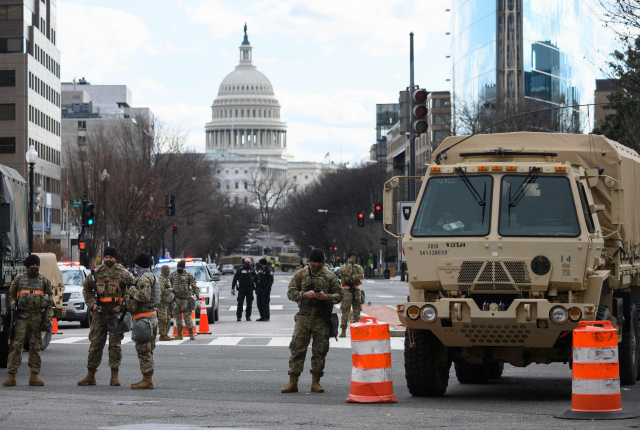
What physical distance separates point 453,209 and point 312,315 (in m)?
2.10

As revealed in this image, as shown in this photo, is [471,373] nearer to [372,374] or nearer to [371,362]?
[372,374]

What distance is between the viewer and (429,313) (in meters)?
11.7

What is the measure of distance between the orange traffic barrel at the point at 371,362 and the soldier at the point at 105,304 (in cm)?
354

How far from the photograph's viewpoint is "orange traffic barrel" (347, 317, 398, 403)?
11.3m

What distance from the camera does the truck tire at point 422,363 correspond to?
12.0m

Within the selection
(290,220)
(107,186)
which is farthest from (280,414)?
(290,220)

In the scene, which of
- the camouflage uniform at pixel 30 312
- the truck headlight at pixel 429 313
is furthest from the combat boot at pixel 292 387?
the camouflage uniform at pixel 30 312

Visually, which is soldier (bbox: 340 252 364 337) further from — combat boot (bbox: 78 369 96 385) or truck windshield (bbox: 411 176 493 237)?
truck windshield (bbox: 411 176 493 237)

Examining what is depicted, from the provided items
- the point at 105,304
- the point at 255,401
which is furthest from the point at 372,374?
the point at 105,304

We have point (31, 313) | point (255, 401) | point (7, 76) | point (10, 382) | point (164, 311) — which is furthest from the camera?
point (7, 76)

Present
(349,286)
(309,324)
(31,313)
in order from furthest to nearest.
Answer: (349,286) < (31,313) < (309,324)

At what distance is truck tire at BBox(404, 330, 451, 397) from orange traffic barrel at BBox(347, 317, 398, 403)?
0.54 m

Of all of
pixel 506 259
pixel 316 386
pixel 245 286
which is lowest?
pixel 316 386

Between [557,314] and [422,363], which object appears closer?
[557,314]
